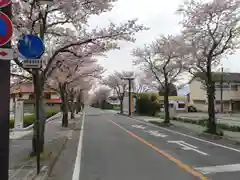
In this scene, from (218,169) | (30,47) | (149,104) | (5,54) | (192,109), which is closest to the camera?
(5,54)

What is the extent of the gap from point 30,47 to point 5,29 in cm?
216

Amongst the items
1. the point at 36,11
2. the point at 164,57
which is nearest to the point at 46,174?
the point at 36,11

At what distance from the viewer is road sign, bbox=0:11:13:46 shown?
508 cm

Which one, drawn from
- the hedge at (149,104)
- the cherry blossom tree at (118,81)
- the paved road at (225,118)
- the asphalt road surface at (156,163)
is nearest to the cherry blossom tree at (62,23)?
the asphalt road surface at (156,163)

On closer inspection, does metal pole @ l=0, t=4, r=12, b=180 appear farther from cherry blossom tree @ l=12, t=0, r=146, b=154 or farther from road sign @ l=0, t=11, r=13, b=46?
cherry blossom tree @ l=12, t=0, r=146, b=154

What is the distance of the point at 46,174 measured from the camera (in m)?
7.78

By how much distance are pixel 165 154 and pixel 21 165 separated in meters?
5.05

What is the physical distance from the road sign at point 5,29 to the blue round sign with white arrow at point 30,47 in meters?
2.05

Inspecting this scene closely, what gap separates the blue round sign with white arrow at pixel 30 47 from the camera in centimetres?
720

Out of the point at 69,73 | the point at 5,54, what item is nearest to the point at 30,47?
the point at 5,54

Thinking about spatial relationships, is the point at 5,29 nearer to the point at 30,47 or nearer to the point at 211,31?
the point at 30,47

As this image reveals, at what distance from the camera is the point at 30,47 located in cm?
727

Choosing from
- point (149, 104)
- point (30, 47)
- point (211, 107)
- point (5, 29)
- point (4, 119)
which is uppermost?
point (30, 47)

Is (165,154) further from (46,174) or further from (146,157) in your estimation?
(46,174)
